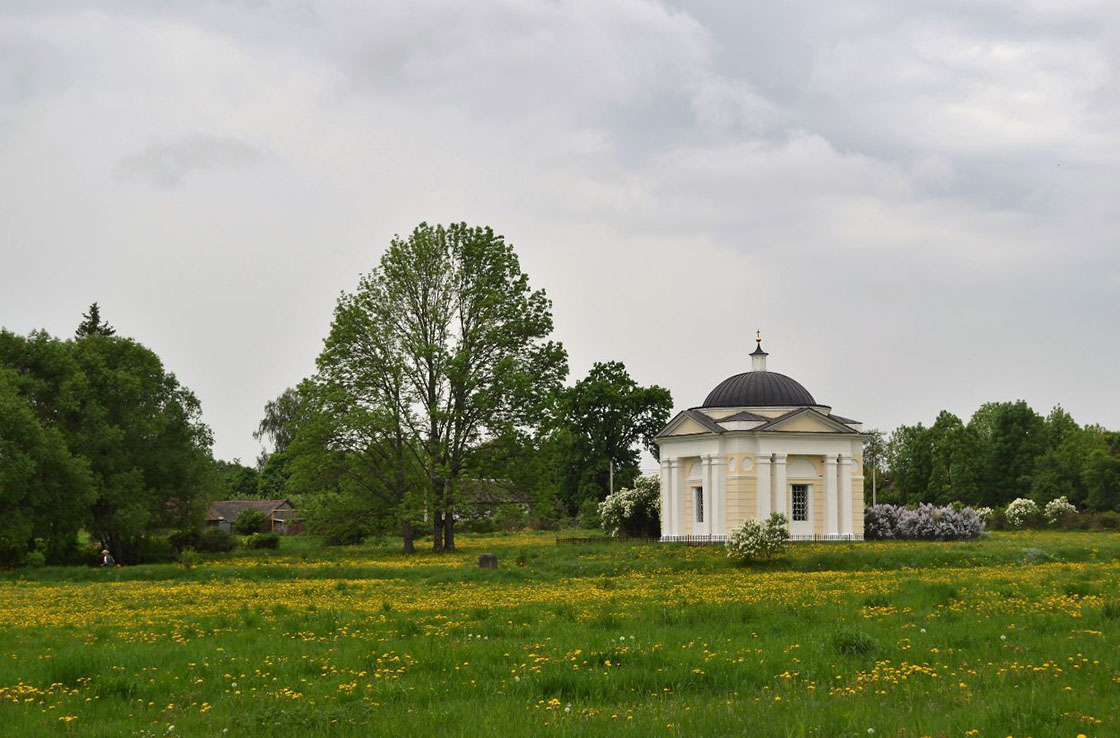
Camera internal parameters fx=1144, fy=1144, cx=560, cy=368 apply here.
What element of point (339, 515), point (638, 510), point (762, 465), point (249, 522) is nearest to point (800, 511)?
point (762, 465)

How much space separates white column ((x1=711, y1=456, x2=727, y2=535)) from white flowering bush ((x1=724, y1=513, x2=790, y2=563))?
56.9 feet

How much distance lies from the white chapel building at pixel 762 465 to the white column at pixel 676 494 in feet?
0.18

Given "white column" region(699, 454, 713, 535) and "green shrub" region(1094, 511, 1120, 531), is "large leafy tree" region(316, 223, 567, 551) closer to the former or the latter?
"white column" region(699, 454, 713, 535)

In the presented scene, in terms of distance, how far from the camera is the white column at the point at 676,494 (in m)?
61.9

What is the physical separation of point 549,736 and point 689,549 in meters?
40.2

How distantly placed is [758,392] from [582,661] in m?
47.3

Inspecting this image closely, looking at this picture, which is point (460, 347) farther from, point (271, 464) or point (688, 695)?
point (271, 464)

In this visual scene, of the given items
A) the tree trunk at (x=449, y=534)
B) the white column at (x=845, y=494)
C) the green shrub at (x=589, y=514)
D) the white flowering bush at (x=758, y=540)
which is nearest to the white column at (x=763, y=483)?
the white column at (x=845, y=494)

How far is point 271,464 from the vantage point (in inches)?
4776

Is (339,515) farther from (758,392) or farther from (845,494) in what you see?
(845,494)

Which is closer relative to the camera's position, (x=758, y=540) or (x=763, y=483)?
(x=758, y=540)

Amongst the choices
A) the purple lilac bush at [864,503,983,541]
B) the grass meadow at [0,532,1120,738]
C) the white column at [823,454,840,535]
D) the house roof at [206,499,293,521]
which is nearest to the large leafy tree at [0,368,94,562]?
the grass meadow at [0,532,1120,738]

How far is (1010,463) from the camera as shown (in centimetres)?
10475

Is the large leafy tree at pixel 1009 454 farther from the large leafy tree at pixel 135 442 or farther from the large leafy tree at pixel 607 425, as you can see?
the large leafy tree at pixel 135 442
